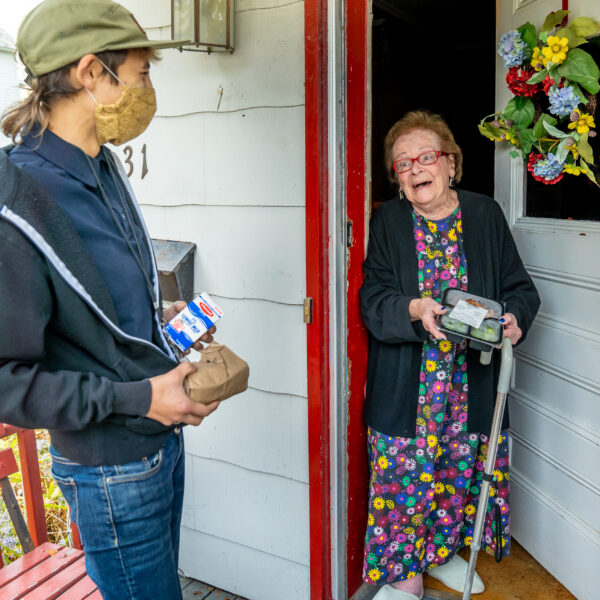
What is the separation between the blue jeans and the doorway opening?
9.57 ft

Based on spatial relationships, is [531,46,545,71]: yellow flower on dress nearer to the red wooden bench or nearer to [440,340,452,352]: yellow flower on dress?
[440,340,452,352]: yellow flower on dress

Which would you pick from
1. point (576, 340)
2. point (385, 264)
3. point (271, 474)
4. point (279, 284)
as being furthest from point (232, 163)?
point (576, 340)

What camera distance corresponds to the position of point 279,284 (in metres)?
2.15

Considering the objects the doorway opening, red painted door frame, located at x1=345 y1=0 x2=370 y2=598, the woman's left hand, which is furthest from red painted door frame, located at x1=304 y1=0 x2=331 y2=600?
the doorway opening

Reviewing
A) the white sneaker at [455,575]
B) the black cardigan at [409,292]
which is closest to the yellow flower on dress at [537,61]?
the black cardigan at [409,292]

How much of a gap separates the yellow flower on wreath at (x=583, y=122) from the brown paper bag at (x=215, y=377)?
1.29m

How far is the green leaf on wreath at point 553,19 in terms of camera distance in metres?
1.92

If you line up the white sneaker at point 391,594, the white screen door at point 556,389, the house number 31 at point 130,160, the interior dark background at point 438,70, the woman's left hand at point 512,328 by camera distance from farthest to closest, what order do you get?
the interior dark background at point 438,70 → the house number 31 at point 130,160 → the white sneaker at point 391,594 → the white screen door at point 556,389 → the woman's left hand at point 512,328

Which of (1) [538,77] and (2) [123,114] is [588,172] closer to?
(1) [538,77]

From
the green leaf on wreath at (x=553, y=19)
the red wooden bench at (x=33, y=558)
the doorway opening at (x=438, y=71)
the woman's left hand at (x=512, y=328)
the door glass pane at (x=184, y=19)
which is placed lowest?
the red wooden bench at (x=33, y=558)

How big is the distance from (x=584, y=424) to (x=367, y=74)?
4.65 feet

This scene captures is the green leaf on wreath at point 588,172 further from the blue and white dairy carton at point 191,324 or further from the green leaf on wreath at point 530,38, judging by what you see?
the blue and white dairy carton at point 191,324

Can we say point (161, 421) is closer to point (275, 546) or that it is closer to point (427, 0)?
point (275, 546)

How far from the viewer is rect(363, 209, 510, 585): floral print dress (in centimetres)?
214
